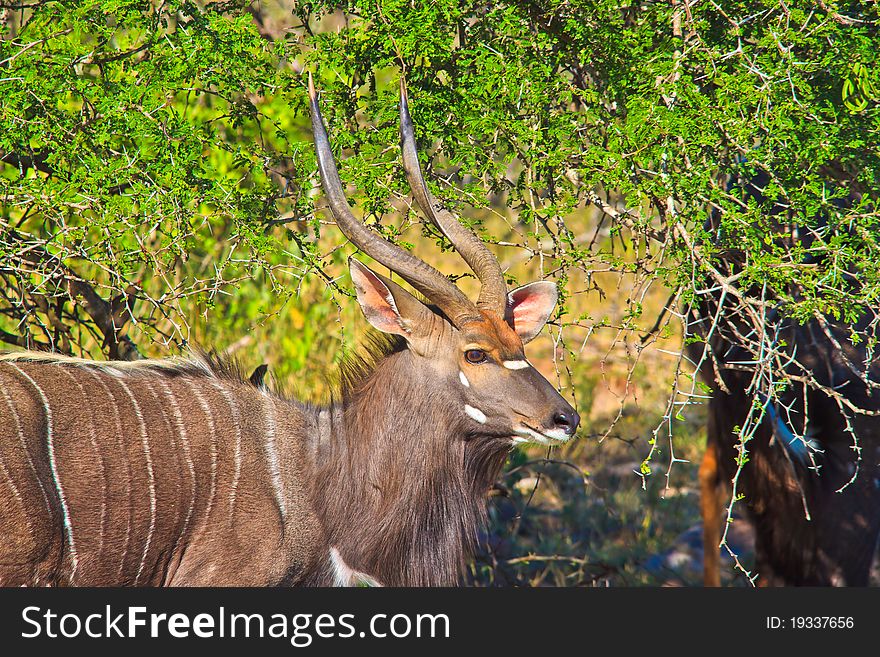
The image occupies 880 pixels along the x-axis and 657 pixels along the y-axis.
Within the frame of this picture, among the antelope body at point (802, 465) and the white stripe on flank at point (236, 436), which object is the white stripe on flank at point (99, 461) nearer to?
the white stripe on flank at point (236, 436)

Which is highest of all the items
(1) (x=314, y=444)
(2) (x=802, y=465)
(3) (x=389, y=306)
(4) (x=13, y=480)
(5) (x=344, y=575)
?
(3) (x=389, y=306)

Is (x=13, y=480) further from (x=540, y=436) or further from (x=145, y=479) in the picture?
(x=540, y=436)

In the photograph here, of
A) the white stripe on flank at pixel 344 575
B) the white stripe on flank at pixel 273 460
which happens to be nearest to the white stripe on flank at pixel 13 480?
the white stripe on flank at pixel 273 460

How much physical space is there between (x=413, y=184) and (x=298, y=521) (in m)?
0.88

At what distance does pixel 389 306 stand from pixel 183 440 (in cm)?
61

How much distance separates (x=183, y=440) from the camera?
105 inches

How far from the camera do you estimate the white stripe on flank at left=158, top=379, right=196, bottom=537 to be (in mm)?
2600

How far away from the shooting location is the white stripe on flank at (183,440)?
260 cm

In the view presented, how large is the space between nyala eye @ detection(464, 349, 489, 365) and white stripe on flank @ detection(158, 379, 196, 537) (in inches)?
28.3

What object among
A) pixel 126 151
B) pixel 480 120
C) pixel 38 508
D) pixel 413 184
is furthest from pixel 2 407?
Result: pixel 480 120

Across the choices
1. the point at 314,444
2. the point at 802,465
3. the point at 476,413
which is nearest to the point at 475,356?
the point at 476,413

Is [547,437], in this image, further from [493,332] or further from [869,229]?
[869,229]

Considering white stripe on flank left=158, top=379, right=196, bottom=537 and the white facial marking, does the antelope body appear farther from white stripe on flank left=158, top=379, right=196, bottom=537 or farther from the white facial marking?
white stripe on flank left=158, top=379, right=196, bottom=537

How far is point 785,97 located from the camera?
2578 millimetres
